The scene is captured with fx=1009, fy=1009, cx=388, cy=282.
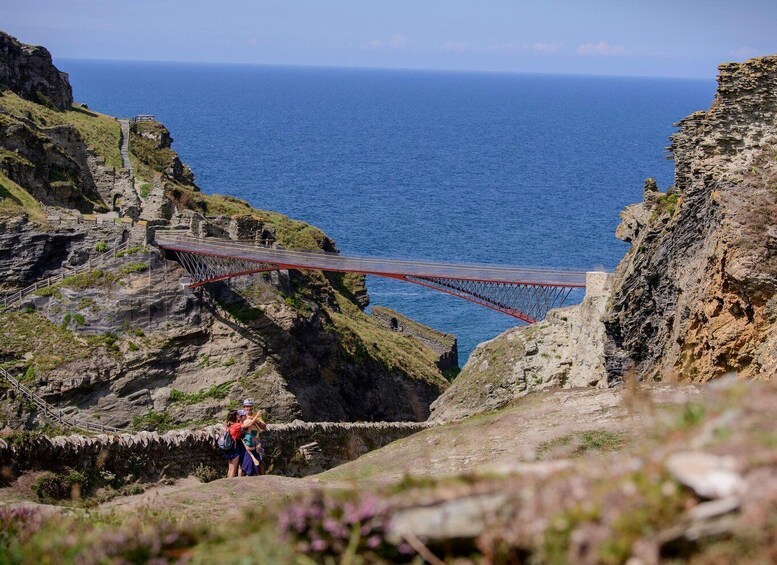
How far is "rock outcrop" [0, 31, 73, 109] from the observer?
60.9 m

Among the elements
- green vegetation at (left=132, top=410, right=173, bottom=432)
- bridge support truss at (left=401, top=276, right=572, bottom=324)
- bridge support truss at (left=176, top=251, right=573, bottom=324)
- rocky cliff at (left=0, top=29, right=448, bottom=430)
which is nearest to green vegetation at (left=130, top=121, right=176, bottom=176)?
rocky cliff at (left=0, top=29, right=448, bottom=430)

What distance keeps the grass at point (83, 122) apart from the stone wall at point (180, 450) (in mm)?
31560

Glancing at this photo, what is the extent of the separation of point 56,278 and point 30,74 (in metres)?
30.2

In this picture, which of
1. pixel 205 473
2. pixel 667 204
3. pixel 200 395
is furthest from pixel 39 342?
pixel 667 204

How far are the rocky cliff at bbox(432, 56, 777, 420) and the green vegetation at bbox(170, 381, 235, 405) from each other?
49.8ft

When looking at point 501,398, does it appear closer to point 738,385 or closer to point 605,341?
point 605,341

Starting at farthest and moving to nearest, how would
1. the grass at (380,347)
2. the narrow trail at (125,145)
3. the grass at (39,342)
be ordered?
the narrow trail at (125,145)
the grass at (380,347)
the grass at (39,342)

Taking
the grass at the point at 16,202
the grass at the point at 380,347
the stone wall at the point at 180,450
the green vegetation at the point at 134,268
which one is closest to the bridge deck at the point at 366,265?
the green vegetation at the point at 134,268

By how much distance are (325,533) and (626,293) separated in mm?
16928

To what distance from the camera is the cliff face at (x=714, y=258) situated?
56.2ft

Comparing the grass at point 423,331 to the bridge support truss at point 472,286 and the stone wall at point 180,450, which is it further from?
the stone wall at point 180,450

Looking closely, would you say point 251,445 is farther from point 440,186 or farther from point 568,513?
point 440,186

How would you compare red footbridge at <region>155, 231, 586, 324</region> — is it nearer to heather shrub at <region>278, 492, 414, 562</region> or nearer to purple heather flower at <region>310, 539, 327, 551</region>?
heather shrub at <region>278, 492, 414, 562</region>

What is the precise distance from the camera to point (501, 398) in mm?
27438
